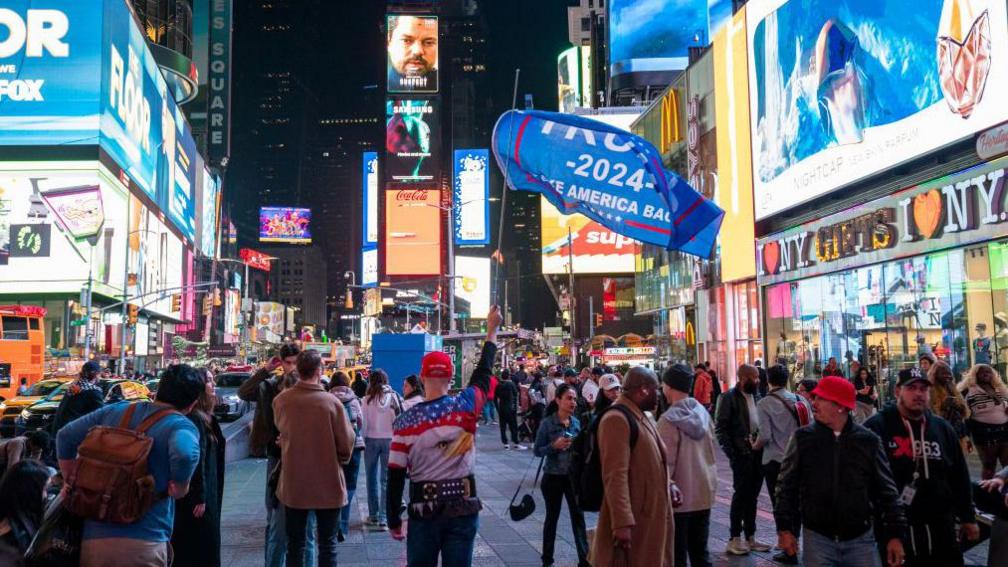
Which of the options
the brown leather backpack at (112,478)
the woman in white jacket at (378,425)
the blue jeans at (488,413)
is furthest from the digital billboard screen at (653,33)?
the brown leather backpack at (112,478)

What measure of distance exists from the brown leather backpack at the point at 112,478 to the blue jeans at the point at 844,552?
3708mm

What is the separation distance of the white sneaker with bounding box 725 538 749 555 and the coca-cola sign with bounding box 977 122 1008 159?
1402cm

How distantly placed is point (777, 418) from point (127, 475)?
6.13 meters

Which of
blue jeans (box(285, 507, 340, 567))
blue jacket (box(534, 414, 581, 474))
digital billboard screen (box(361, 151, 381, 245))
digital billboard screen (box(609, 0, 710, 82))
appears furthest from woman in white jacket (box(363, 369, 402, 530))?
digital billboard screen (box(361, 151, 381, 245))

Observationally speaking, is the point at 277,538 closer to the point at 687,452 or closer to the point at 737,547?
the point at 687,452

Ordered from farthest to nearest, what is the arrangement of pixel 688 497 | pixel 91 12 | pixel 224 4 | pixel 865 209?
pixel 224 4 < pixel 91 12 < pixel 865 209 < pixel 688 497

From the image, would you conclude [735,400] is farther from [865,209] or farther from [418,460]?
[865,209]

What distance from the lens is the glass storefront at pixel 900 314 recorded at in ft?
65.4

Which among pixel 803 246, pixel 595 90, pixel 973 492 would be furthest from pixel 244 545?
pixel 595 90

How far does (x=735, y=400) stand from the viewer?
8.91m

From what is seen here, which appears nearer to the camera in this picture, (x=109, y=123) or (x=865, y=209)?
(x=865, y=209)

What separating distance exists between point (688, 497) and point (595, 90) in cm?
9245

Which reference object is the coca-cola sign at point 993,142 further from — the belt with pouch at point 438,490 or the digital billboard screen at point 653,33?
the digital billboard screen at point 653,33

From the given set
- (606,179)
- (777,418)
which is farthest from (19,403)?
→ (777,418)
